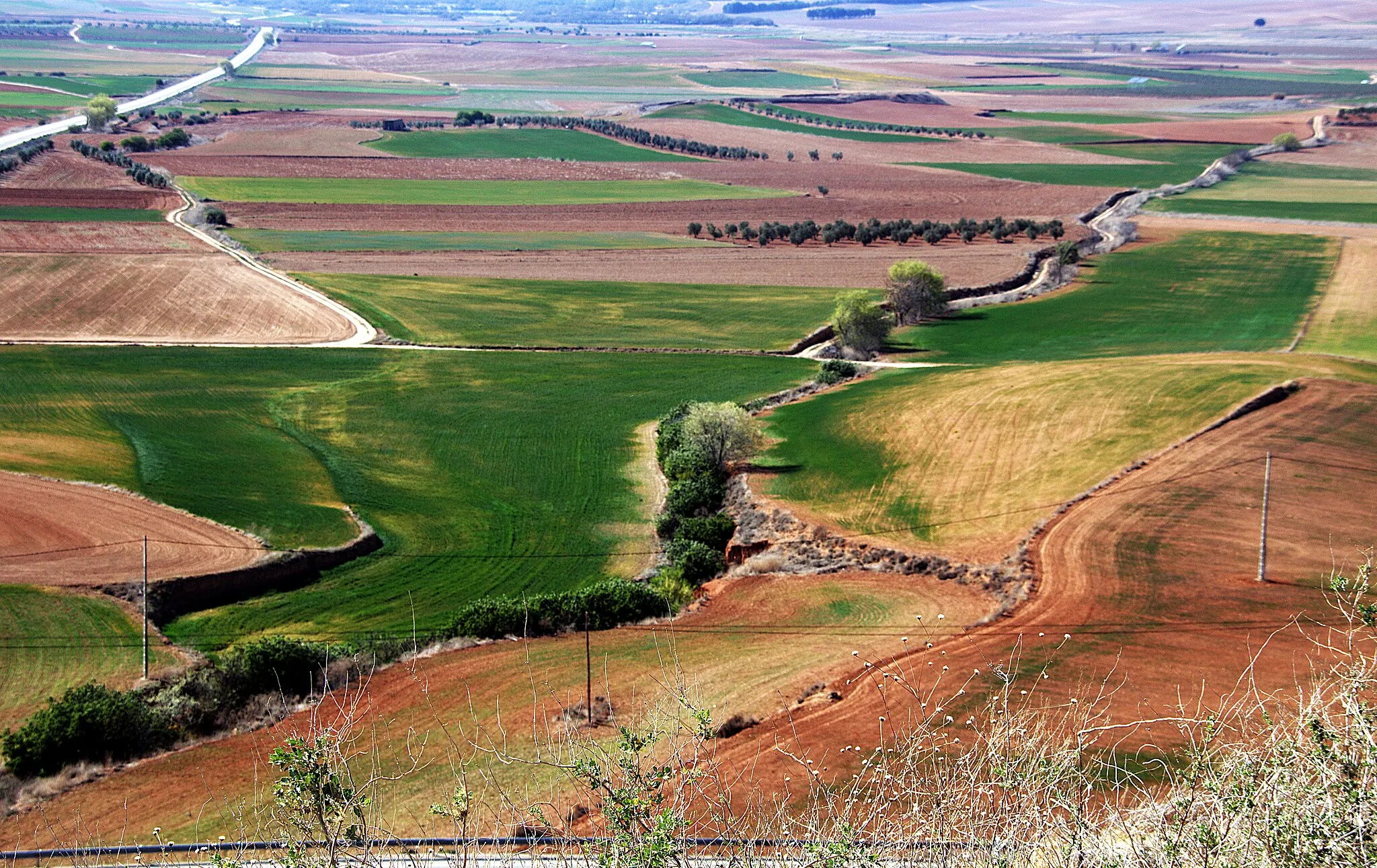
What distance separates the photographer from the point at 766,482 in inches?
1849

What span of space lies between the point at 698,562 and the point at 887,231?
7286 centimetres

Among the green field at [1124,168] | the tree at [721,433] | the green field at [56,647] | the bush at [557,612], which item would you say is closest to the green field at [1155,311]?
the tree at [721,433]

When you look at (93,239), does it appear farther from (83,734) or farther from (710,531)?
(83,734)

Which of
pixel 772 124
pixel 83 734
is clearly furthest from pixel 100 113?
pixel 83 734

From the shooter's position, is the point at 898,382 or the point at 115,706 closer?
the point at 115,706

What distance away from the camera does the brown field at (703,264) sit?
296ft

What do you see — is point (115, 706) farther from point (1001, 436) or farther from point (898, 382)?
point (898, 382)

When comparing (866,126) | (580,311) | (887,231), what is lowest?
(580,311)

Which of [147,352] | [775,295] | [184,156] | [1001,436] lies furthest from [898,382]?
[184,156]

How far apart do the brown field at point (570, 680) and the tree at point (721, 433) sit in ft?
37.9

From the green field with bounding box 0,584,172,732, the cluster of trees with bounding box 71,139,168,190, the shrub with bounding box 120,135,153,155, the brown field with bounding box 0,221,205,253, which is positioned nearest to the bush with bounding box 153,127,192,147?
the shrub with bounding box 120,135,153,155

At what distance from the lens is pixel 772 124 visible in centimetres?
18788

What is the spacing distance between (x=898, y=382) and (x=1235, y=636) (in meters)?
31.0

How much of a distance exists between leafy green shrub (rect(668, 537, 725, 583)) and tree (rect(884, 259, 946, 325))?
137ft
